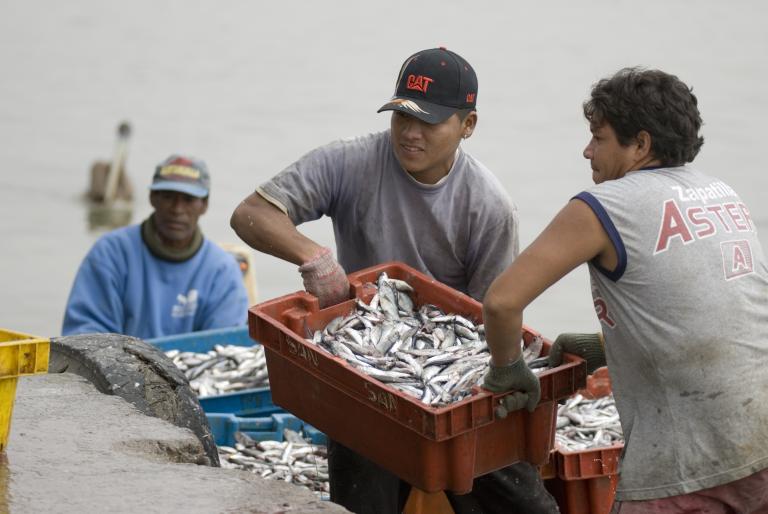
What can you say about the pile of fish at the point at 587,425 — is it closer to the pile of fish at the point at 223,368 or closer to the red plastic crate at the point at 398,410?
the red plastic crate at the point at 398,410

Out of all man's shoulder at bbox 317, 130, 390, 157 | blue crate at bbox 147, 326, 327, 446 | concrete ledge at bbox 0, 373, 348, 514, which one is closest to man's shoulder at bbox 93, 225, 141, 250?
blue crate at bbox 147, 326, 327, 446

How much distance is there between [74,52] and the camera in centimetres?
2338

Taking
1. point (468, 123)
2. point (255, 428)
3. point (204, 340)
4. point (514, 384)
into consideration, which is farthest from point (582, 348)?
point (204, 340)

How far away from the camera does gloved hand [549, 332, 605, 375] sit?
14.1 feet

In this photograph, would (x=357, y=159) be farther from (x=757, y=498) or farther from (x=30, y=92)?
(x=30, y=92)

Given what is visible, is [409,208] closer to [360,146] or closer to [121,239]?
[360,146]

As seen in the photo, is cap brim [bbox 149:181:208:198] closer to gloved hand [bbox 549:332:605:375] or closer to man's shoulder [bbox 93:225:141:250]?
man's shoulder [bbox 93:225:141:250]

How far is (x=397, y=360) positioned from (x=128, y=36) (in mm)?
20663

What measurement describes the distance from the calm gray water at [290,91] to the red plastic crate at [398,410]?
7.39 meters

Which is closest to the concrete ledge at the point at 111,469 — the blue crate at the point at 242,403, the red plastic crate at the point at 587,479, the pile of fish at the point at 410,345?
the pile of fish at the point at 410,345

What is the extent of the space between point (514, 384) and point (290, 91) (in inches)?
653

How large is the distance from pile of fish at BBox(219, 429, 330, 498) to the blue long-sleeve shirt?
6.61 ft

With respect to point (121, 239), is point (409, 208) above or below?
above

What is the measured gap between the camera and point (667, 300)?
3.67m
